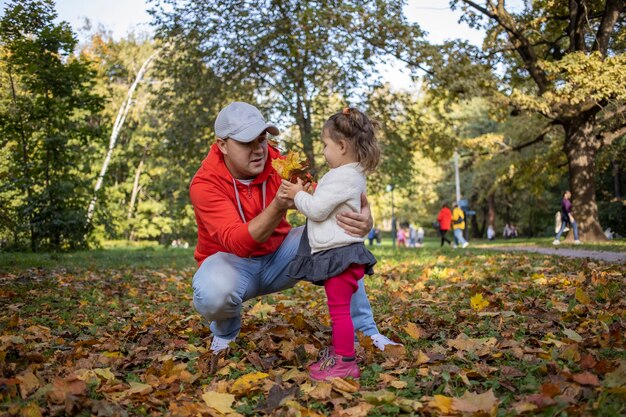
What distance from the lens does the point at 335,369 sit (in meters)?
3.22

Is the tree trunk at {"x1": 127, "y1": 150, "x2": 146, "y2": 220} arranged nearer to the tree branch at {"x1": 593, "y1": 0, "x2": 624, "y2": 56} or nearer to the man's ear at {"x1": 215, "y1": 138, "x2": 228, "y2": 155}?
the tree branch at {"x1": 593, "y1": 0, "x2": 624, "y2": 56}

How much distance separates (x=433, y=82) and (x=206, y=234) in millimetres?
15317

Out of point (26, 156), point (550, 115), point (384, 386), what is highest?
point (550, 115)

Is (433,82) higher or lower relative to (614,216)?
higher

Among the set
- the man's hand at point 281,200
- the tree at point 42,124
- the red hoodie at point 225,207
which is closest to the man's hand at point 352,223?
the man's hand at point 281,200

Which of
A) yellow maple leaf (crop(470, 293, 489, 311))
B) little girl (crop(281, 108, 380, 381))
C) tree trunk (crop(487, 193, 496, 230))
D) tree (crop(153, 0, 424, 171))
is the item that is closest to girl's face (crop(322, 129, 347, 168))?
little girl (crop(281, 108, 380, 381))

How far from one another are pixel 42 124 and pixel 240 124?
1124 centimetres

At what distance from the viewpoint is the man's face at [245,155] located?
395 centimetres

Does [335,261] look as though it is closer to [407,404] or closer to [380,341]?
[380,341]

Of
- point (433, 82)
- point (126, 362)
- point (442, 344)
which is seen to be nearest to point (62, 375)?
point (126, 362)

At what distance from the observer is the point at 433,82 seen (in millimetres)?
18250

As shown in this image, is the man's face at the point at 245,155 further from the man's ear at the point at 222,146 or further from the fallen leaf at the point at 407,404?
the fallen leaf at the point at 407,404

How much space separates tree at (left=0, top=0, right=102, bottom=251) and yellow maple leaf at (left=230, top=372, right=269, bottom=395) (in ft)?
25.7

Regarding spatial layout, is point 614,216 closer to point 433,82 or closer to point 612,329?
point 433,82
